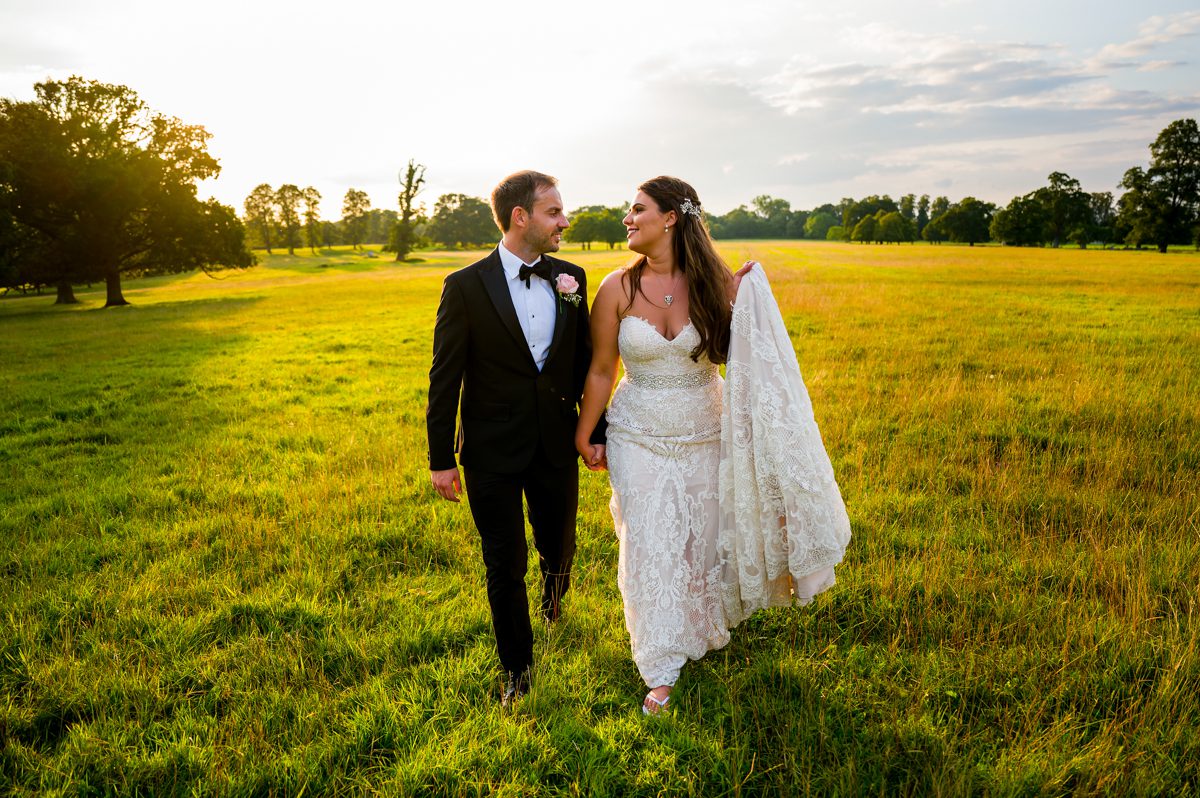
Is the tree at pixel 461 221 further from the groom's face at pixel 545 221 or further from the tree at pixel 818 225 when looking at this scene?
the groom's face at pixel 545 221

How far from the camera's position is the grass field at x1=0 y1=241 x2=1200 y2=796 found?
120 inches

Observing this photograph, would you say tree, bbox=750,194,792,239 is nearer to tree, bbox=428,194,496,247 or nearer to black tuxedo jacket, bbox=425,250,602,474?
tree, bbox=428,194,496,247

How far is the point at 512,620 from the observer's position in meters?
3.56

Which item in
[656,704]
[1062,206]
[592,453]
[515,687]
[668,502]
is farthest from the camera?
[1062,206]

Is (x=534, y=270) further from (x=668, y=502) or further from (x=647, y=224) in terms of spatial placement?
(x=668, y=502)

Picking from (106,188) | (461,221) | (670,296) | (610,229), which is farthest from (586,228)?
(670,296)

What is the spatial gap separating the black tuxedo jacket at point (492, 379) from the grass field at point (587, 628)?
129 cm

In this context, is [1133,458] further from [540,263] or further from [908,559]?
[540,263]

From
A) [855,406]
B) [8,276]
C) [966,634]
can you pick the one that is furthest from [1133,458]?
[8,276]

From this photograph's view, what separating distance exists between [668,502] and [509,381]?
1.15 m

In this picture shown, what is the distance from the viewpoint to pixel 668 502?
3705 millimetres

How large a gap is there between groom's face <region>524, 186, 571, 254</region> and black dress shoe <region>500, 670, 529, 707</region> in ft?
7.86

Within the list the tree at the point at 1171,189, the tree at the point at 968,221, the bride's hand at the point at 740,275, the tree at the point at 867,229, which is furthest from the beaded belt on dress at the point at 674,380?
the tree at the point at 867,229

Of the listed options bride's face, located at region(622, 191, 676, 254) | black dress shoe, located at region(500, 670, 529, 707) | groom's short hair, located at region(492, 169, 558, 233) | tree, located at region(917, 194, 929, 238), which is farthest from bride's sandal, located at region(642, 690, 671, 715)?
tree, located at region(917, 194, 929, 238)
